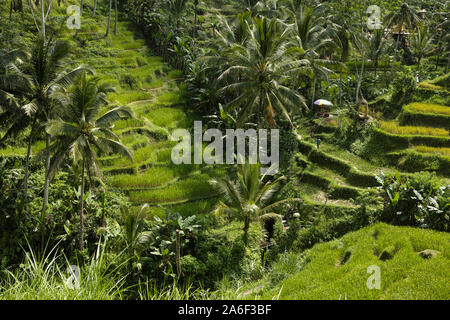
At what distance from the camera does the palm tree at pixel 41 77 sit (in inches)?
439

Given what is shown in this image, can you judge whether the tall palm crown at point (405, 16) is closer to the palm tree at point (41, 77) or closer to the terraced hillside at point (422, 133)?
the terraced hillside at point (422, 133)

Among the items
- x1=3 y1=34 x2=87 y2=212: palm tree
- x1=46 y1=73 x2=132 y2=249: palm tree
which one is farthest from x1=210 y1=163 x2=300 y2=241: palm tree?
x1=3 y1=34 x2=87 y2=212: palm tree

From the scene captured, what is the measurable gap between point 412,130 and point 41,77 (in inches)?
588

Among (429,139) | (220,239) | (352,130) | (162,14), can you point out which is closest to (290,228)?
(220,239)

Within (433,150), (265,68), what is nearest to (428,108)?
(433,150)

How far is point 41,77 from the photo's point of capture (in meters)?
11.4

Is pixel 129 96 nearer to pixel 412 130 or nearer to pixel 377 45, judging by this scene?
pixel 412 130

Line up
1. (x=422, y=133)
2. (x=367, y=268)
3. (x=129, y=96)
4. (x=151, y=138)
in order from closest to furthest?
(x=367, y=268) < (x=422, y=133) < (x=151, y=138) < (x=129, y=96)

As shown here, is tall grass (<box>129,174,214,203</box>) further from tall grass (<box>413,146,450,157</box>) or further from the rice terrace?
tall grass (<box>413,146,450,157</box>)

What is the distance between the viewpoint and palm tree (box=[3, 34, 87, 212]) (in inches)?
439

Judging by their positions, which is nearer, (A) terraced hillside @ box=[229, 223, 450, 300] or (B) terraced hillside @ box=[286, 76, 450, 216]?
(A) terraced hillside @ box=[229, 223, 450, 300]

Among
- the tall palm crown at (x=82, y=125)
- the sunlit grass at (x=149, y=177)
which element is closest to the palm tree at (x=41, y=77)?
the tall palm crown at (x=82, y=125)

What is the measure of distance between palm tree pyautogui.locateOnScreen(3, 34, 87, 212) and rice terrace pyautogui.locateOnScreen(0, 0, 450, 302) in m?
0.05

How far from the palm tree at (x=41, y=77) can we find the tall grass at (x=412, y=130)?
42.9 ft
